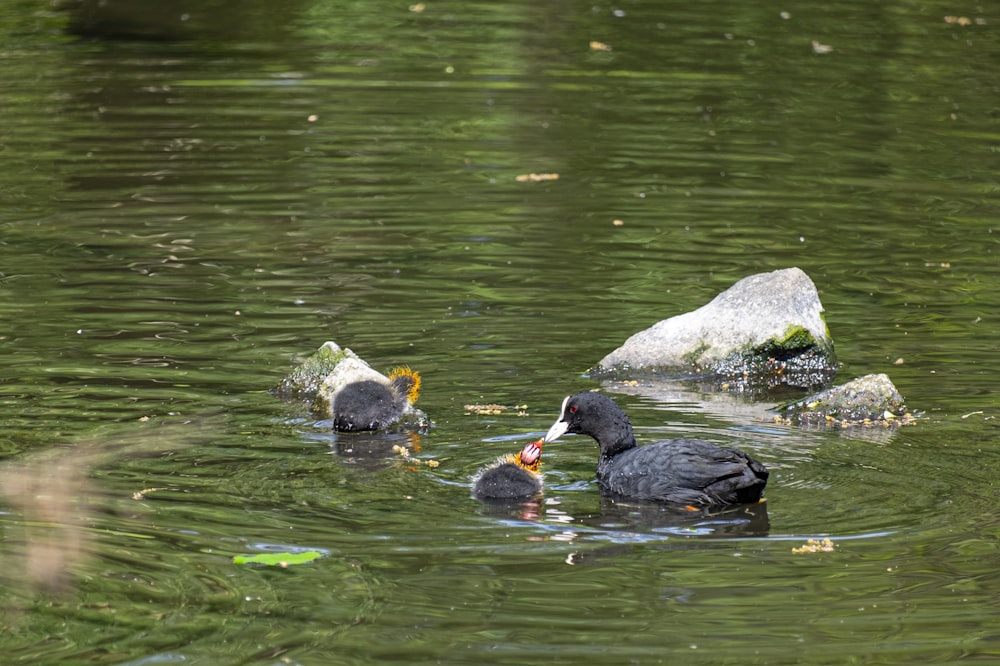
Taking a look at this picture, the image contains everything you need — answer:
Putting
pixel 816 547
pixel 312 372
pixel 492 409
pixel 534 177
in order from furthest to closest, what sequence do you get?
pixel 534 177 → pixel 312 372 → pixel 492 409 → pixel 816 547

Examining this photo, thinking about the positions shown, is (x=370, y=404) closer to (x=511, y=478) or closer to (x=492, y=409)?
(x=492, y=409)

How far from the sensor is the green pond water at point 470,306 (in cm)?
692

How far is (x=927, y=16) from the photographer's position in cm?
2509

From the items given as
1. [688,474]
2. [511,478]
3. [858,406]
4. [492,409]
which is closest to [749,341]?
[858,406]

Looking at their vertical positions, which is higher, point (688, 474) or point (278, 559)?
point (278, 559)

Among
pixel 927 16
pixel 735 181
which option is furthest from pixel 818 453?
pixel 927 16

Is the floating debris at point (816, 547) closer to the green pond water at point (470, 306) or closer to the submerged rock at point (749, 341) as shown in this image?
the green pond water at point (470, 306)

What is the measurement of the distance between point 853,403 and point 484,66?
13245 mm

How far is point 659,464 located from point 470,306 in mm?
4246

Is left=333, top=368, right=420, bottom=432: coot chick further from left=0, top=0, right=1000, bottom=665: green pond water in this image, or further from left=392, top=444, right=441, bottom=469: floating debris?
left=392, top=444, right=441, bottom=469: floating debris

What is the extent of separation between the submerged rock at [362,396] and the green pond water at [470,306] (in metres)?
0.14

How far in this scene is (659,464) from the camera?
8531mm

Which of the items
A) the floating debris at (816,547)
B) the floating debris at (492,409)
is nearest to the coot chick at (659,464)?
the floating debris at (816,547)

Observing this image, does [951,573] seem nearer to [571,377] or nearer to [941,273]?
[571,377]
